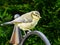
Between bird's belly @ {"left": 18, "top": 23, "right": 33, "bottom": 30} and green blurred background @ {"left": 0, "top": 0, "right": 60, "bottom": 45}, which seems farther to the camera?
green blurred background @ {"left": 0, "top": 0, "right": 60, "bottom": 45}

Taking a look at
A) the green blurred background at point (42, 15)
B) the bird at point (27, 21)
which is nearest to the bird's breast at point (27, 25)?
the bird at point (27, 21)

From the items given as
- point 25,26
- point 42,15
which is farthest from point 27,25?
point 42,15

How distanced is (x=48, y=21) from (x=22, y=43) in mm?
1121

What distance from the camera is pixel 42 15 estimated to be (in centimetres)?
238

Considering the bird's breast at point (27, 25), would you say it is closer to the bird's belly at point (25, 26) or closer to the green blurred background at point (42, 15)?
the bird's belly at point (25, 26)

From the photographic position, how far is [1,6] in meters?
2.55

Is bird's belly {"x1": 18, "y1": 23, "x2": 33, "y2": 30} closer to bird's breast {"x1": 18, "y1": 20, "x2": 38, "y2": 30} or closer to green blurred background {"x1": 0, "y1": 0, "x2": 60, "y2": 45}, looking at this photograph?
bird's breast {"x1": 18, "y1": 20, "x2": 38, "y2": 30}

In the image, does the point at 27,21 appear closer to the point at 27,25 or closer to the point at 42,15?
the point at 27,25

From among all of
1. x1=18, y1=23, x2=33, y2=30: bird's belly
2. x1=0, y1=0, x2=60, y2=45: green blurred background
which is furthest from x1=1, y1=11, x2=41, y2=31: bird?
x1=0, y1=0, x2=60, y2=45: green blurred background

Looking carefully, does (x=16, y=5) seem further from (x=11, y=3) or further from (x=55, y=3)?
(x=55, y=3)

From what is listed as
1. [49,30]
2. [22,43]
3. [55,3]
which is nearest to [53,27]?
[49,30]

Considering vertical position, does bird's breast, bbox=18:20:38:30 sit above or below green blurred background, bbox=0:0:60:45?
above

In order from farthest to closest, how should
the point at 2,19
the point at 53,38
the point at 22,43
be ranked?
1. the point at 2,19
2. the point at 53,38
3. the point at 22,43

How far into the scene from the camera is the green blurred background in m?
2.31
